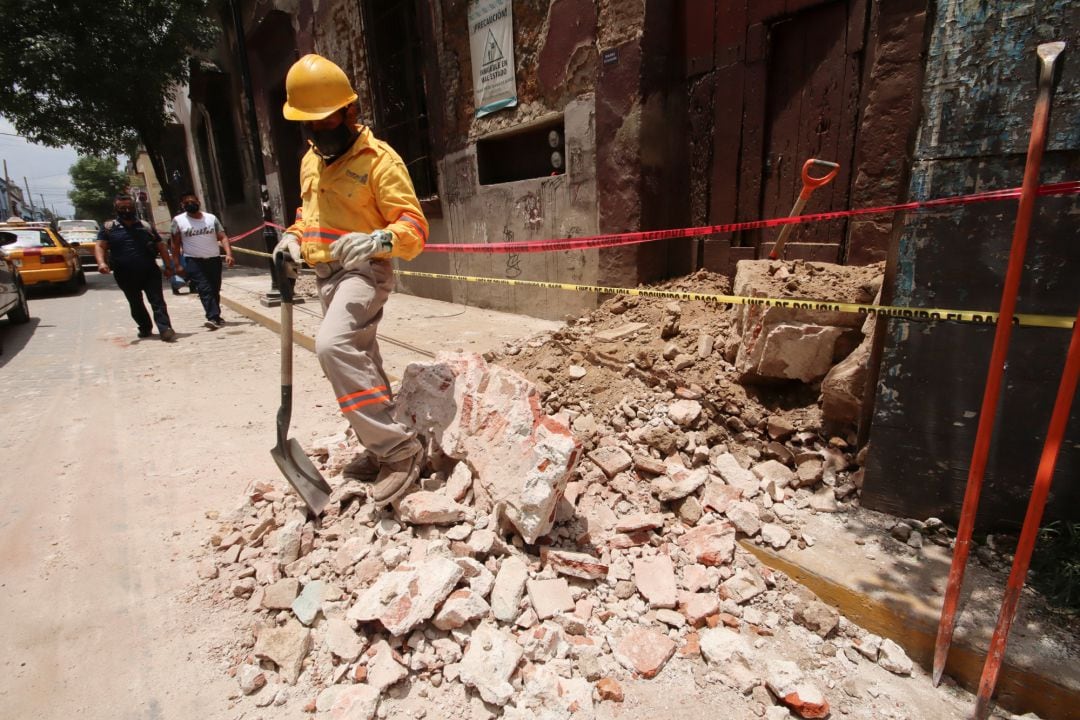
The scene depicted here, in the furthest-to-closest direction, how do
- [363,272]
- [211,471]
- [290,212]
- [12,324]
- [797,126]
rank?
[290,212], [12,324], [797,126], [211,471], [363,272]

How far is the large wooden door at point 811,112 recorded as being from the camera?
3.86 metres

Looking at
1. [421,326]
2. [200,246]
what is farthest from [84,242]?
[421,326]

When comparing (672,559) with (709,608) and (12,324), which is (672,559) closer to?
(709,608)

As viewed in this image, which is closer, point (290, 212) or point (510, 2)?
point (510, 2)

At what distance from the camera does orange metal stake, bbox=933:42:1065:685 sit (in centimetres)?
152

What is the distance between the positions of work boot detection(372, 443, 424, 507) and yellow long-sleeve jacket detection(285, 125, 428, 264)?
987mm

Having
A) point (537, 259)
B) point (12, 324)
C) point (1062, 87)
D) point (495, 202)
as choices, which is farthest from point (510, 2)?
point (12, 324)

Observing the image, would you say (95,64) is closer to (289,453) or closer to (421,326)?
(421,326)

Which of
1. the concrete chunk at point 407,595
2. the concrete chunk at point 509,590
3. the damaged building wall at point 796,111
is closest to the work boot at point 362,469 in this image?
the concrete chunk at point 407,595

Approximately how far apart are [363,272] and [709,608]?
2118mm

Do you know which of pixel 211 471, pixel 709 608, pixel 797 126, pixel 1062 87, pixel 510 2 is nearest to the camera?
pixel 1062 87

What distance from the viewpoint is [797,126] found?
13.8ft

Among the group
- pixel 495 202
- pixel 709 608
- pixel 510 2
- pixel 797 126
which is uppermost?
pixel 510 2

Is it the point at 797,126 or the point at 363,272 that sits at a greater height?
the point at 797,126
